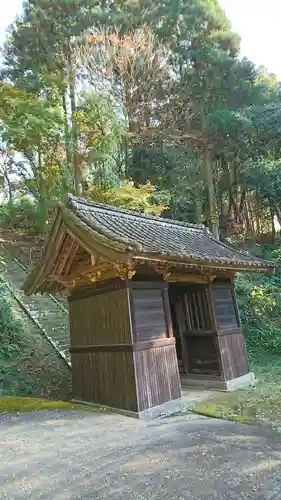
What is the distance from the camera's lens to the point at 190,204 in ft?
60.5

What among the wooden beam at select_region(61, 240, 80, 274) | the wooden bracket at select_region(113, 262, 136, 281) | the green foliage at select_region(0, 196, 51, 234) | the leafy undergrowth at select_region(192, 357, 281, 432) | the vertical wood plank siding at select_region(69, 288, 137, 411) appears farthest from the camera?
the green foliage at select_region(0, 196, 51, 234)

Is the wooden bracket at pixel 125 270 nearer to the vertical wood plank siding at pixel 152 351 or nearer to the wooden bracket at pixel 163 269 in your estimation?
the vertical wood plank siding at pixel 152 351

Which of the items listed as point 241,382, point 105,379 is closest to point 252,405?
point 241,382

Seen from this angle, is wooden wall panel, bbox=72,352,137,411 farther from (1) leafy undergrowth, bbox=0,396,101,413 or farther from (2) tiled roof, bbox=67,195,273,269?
(2) tiled roof, bbox=67,195,273,269

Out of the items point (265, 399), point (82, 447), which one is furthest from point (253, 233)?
point (82, 447)

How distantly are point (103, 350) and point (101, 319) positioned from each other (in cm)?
56

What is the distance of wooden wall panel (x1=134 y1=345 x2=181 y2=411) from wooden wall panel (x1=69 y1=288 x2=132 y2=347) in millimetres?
477

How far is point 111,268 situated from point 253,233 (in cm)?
1622

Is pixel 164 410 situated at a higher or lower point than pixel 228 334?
lower

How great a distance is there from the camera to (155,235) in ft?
23.7

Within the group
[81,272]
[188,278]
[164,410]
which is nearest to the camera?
[164,410]

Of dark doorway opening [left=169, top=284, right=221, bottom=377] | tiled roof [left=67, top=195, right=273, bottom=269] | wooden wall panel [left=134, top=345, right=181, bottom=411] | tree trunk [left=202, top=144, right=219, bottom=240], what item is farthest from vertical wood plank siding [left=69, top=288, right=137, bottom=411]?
tree trunk [left=202, top=144, right=219, bottom=240]

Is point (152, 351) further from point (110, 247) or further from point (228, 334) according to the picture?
point (228, 334)

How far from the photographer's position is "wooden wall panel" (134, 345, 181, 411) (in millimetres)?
5750
